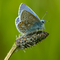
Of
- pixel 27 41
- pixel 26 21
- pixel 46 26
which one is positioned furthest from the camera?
pixel 46 26

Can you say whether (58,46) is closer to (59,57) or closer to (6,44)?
(59,57)

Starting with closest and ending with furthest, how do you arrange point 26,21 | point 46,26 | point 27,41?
point 27,41 → point 26,21 → point 46,26

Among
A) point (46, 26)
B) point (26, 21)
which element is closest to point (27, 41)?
point (26, 21)

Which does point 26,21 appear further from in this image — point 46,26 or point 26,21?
point 46,26

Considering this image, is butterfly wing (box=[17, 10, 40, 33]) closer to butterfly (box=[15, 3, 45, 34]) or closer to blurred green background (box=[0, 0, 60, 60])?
butterfly (box=[15, 3, 45, 34])

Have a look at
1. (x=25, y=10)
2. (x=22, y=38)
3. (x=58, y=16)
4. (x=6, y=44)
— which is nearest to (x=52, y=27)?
(x=58, y=16)

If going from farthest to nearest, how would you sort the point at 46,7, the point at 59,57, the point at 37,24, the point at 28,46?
the point at 46,7 < the point at 59,57 < the point at 37,24 < the point at 28,46
